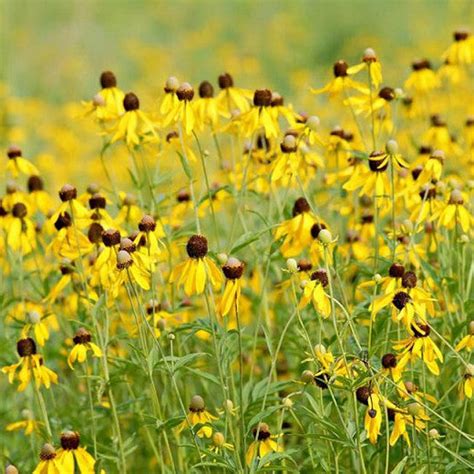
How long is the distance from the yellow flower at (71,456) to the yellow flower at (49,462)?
12 mm

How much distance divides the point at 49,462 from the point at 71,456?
54mm

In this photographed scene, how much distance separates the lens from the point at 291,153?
261cm

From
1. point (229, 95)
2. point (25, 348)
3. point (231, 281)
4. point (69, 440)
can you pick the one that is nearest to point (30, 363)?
point (25, 348)

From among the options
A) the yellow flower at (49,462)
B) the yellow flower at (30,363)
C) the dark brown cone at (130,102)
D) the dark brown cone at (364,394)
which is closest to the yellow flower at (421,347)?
the dark brown cone at (364,394)

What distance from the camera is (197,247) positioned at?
2.17m

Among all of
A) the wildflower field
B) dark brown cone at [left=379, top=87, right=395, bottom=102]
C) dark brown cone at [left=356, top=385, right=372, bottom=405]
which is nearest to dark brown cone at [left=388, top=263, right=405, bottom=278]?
the wildflower field

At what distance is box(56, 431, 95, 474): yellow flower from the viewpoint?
2232mm

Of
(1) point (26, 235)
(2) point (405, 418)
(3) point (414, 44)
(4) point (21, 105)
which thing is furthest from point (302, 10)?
(2) point (405, 418)

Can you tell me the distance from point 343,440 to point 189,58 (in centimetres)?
836

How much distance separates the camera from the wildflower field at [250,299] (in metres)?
2.20

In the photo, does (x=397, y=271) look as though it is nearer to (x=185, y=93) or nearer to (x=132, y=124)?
(x=185, y=93)

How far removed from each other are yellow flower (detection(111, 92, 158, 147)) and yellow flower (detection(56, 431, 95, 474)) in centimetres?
94

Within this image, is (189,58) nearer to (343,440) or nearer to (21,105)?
(21,105)

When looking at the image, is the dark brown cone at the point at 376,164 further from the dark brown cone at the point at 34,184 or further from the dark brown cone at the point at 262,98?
the dark brown cone at the point at 34,184
